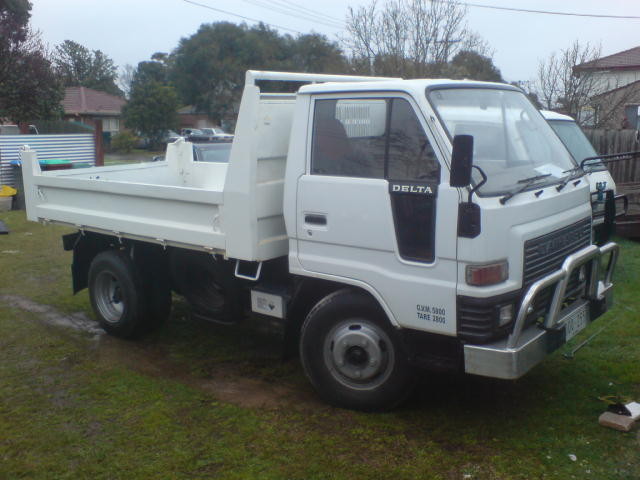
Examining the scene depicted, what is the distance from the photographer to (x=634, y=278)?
27.4 ft

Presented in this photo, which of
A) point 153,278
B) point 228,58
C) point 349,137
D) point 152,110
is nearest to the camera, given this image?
point 349,137

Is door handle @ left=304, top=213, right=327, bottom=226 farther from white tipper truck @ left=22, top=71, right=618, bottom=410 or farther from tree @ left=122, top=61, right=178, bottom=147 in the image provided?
tree @ left=122, top=61, right=178, bottom=147

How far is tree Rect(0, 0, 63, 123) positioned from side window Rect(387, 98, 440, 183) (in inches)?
1015

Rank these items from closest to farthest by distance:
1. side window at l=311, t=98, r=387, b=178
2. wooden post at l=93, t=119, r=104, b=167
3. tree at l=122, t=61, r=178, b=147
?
side window at l=311, t=98, r=387, b=178, wooden post at l=93, t=119, r=104, b=167, tree at l=122, t=61, r=178, b=147

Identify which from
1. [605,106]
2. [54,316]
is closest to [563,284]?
[54,316]

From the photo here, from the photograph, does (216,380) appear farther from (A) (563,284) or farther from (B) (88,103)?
(B) (88,103)

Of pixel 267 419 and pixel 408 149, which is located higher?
pixel 408 149

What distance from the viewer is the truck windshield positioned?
449 centimetres

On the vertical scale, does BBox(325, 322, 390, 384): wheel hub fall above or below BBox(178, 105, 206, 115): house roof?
below

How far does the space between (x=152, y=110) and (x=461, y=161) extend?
4641 centimetres

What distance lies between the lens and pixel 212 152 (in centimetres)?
1164

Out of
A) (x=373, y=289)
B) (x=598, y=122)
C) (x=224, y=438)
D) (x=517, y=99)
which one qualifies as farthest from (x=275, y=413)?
(x=598, y=122)

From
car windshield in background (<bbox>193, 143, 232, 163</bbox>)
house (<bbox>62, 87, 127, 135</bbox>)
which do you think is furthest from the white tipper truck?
house (<bbox>62, 87, 127, 135</bbox>)

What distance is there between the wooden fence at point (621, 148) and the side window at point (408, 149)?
A: 9.90 meters
